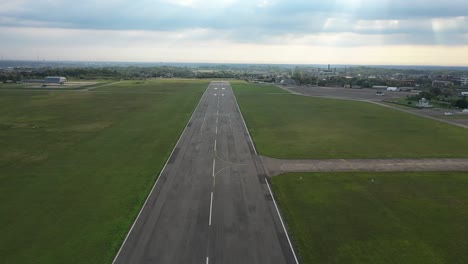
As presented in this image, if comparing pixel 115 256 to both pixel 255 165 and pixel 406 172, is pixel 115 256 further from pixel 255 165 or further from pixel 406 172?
pixel 406 172

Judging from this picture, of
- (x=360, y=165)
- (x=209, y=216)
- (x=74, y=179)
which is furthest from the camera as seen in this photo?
(x=360, y=165)


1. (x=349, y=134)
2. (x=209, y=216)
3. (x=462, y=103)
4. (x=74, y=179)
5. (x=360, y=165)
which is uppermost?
(x=462, y=103)

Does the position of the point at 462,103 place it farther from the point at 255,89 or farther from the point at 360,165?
the point at 255,89

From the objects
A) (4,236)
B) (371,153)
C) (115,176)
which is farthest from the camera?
(371,153)

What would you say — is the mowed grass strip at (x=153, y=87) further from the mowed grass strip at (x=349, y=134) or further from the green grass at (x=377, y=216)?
the green grass at (x=377, y=216)

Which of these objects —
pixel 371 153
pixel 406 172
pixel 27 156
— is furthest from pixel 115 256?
pixel 371 153

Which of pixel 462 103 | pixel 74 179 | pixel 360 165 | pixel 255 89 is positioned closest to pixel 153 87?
pixel 255 89

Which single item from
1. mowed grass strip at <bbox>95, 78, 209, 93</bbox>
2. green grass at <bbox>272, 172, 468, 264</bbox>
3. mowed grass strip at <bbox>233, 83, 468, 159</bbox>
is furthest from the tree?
mowed grass strip at <bbox>95, 78, 209, 93</bbox>
